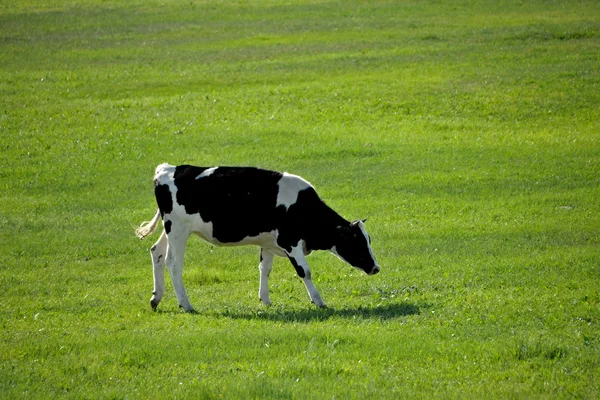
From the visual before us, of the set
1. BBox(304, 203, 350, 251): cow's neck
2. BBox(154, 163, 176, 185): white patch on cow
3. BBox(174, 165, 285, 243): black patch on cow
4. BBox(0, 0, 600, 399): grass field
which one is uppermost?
BBox(154, 163, 176, 185): white patch on cow

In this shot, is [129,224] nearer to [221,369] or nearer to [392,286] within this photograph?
[392,286]

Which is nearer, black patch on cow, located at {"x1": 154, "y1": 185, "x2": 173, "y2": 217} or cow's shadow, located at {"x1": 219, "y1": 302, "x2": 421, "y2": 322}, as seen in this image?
cow's shadow, located at {"x1": 219, "y1": 302, "x2": 421, "y2": 322}

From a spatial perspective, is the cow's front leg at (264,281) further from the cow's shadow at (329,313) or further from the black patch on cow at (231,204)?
the cow's shadow at (329,313)

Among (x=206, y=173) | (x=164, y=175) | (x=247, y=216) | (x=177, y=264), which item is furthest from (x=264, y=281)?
(x=164, y=175)

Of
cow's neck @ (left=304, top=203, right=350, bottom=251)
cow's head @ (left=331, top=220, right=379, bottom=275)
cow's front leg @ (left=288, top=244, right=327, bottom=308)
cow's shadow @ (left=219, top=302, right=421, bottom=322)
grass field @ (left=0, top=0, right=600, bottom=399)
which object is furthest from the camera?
cow's neck @ (left=304, top=203, right=350, bottom=251)

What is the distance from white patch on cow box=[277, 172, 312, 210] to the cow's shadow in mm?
1842

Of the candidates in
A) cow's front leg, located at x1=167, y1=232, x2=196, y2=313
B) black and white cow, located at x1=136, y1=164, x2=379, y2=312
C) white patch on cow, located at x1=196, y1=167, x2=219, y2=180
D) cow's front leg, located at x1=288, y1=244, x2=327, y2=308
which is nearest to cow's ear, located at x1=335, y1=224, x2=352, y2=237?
black and white cow, located at x1=136, y1=164, x2=379, y2=312

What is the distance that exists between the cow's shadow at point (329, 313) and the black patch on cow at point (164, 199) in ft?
6.59

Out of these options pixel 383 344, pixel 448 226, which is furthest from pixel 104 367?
pixel 448 226

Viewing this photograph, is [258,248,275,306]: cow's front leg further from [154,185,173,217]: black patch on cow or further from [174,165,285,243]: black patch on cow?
[154,185,173,217]: black patch on cow

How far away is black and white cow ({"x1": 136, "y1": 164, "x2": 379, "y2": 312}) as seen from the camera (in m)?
15.6

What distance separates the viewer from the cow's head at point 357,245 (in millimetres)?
15758

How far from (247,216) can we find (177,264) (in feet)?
4.48

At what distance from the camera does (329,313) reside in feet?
47.2
